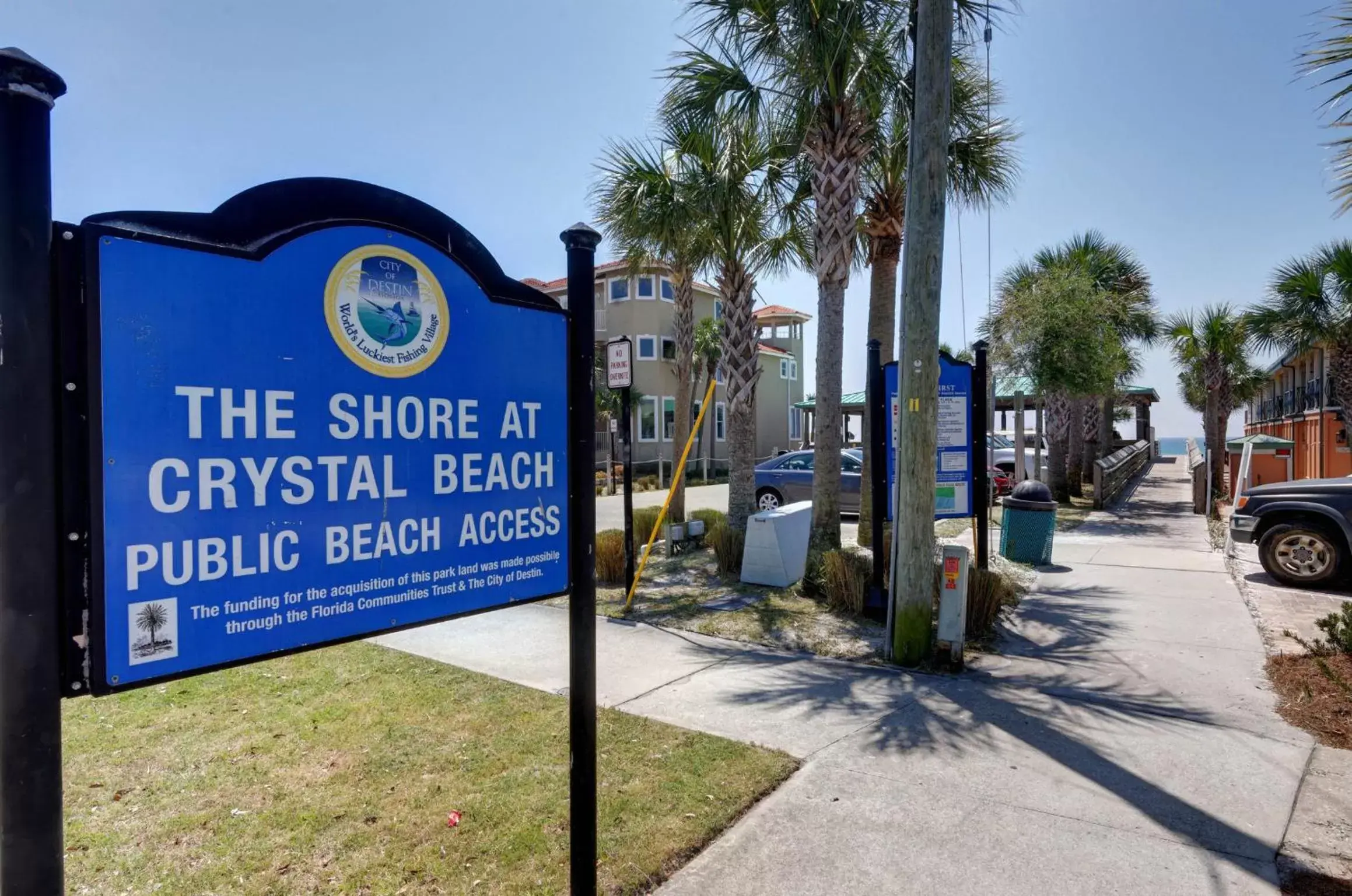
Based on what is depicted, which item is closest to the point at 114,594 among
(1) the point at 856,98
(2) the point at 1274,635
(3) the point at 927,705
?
(3) the point at 927,705

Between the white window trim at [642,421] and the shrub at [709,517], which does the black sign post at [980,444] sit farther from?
the white window trim at [642,421]

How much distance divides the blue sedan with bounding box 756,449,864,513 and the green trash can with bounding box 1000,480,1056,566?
5.70 m

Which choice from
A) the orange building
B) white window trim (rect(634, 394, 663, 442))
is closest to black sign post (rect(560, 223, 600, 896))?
the orange building

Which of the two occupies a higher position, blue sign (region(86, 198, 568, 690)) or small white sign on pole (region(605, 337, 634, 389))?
small white sign on pole (region(605, 337, 634, 389))

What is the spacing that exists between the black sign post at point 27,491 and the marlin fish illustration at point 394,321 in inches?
30.7

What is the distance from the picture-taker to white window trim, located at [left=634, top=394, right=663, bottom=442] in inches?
1273

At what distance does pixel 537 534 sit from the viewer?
2697 millimetres

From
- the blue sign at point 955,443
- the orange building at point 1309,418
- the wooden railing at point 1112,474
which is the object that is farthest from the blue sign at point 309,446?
the orange building at point 1309,418

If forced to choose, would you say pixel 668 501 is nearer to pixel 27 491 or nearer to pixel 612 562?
pixel 612 562

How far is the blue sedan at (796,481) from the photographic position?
55.3 ft

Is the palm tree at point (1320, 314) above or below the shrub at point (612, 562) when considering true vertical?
above

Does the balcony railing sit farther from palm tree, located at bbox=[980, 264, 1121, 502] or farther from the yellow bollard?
the yellow bollard

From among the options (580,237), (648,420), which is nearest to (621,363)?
(580,237)

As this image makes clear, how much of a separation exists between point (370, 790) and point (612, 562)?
18.4 feet
